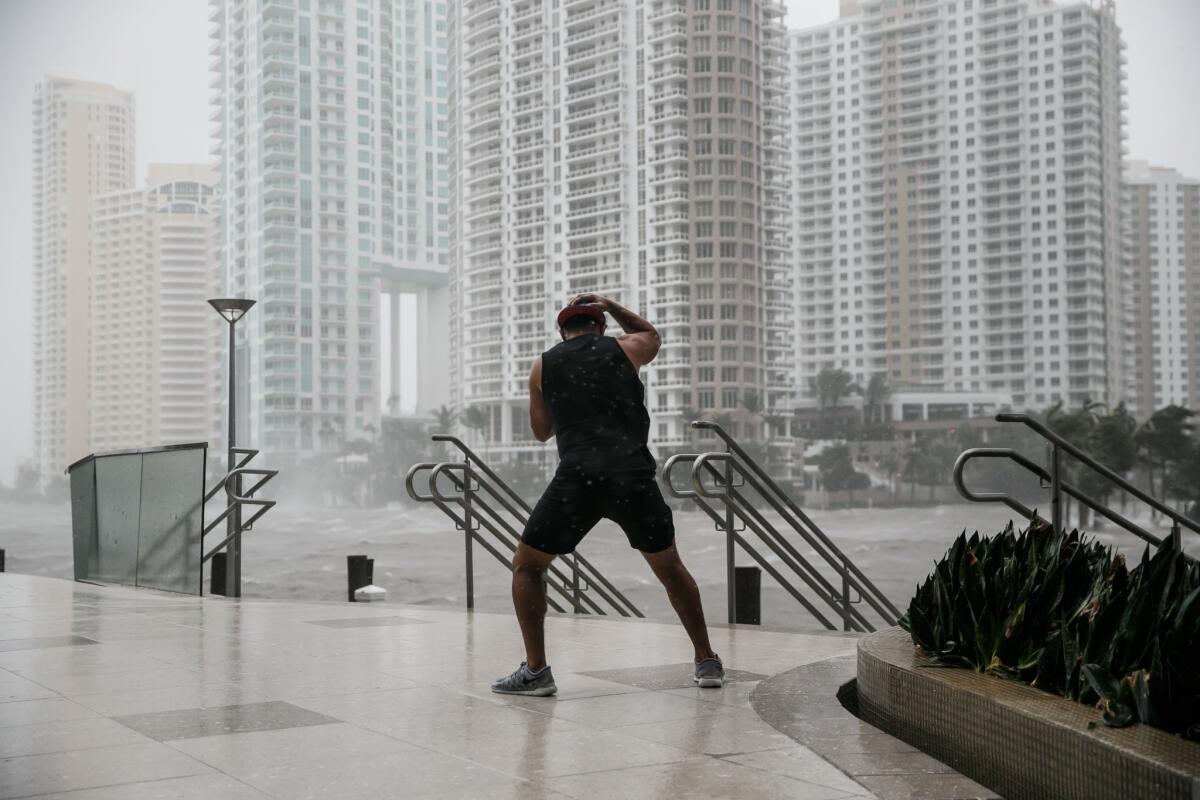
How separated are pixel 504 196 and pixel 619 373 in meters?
157

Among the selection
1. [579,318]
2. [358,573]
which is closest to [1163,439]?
[358,573]

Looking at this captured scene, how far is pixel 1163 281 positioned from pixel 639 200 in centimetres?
6908

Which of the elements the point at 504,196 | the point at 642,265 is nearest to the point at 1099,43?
the point at 642,265

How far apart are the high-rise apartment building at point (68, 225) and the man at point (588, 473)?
178371 millimetres

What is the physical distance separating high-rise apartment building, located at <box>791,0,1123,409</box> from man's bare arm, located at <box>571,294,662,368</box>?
14026 centimetres

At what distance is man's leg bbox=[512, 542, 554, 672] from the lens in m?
4.52

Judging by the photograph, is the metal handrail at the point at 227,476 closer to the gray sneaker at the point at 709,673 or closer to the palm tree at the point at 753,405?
the gray sneaker at the point at 709,673

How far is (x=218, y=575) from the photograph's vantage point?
11.7 metres

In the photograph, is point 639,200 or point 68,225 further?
point 68,225

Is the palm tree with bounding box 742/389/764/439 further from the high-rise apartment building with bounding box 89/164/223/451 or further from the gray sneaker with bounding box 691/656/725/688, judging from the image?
the gray sneaker with bounding box 691/656/725/688

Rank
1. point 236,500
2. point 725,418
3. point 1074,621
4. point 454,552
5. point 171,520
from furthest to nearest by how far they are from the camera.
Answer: point 454,552
point 725,418
point 171,520
point 236,500
point 1074,621

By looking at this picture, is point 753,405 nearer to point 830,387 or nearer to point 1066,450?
point 830,387

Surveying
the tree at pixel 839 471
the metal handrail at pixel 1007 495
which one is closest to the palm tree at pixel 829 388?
the tree at pixel 839 471

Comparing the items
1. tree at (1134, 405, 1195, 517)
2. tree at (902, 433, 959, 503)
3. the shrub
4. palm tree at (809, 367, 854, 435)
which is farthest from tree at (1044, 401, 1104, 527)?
the shrub
